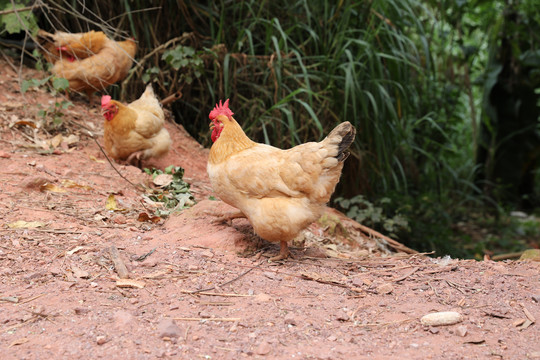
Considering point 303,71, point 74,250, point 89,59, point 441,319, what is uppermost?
→ point 303,71

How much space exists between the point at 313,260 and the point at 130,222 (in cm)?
134

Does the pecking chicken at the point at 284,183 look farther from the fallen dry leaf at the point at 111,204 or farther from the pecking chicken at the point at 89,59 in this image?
the pecking chicken at the point at 89,59

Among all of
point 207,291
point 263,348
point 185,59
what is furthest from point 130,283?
point 185,59

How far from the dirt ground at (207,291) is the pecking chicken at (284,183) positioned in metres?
0.27

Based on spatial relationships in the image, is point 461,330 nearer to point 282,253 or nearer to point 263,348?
point 263,348

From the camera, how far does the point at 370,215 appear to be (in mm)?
5195

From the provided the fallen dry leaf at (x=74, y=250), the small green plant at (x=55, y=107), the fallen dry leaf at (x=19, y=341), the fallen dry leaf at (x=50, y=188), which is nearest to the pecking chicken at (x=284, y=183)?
the fallen dry leaf at (x=74, y=250)

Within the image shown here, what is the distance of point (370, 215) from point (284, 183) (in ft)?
7.06

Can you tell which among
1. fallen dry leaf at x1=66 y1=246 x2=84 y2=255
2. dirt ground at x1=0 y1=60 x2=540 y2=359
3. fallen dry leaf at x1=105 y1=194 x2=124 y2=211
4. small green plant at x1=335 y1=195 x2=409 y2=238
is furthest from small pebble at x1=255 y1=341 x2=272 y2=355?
small green plant at x1=335 y1=195 x2=409 y2=238

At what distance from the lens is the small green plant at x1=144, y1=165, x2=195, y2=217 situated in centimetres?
418

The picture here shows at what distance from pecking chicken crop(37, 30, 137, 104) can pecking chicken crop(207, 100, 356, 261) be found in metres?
2.87

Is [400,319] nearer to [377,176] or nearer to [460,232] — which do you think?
[377,176]

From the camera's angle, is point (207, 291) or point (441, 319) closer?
point (441, 319)

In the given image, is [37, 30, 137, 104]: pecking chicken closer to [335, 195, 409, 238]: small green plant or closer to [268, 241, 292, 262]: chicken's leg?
[335, 195, 409, 238]: small green plant
